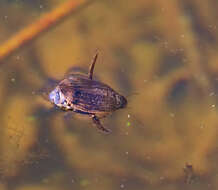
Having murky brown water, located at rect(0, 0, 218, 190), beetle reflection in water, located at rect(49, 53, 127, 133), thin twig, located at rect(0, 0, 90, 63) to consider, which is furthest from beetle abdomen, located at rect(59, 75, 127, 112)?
thin twig, located at rect(0, 0, 90, 63)

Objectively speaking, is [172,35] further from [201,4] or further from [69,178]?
[69,178]

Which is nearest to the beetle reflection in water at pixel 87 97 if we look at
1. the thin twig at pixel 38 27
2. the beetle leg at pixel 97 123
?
the beetle leg at pixel 97 123

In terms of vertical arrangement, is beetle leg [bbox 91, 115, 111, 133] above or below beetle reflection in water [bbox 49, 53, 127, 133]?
below

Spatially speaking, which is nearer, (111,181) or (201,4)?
(111,181)

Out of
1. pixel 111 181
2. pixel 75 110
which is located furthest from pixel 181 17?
pixel 111 181

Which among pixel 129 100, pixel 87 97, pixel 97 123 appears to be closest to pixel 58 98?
pixel 87 97

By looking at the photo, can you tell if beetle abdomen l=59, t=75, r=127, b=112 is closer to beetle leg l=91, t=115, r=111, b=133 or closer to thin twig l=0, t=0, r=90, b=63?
beetle leg l=91, t=115, r=111, b=133
